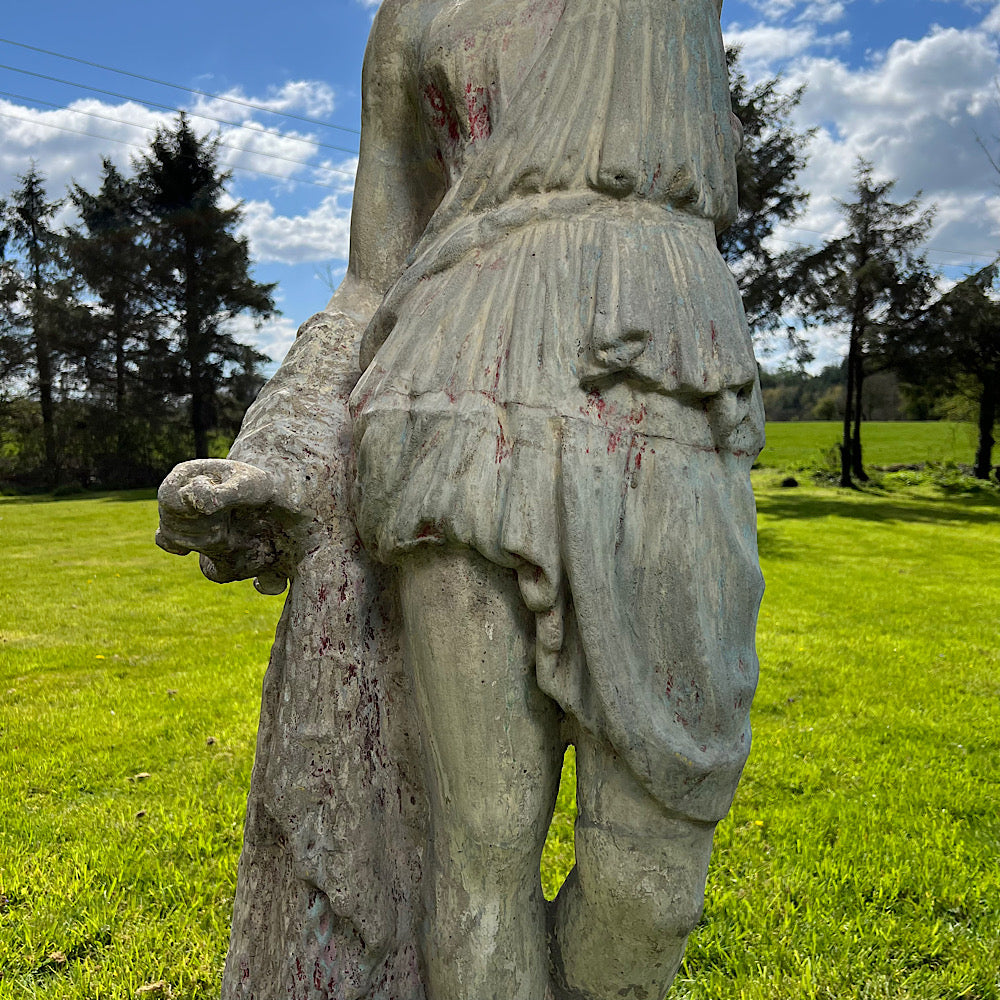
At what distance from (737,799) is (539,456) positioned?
3.45 meters

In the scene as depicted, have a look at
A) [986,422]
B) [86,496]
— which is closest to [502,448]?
[86,496]

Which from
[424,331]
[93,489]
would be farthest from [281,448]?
[93,489]

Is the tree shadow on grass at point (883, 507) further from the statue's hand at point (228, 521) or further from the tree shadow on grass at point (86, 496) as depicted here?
the statue's hand at point (228, 521)

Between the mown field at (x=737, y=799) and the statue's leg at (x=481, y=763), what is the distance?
165 cm

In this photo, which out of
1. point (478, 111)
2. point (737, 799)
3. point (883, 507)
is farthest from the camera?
point (883, 507)

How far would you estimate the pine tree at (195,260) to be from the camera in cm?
2188

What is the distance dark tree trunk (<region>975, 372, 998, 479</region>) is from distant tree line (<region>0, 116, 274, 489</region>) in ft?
57.3

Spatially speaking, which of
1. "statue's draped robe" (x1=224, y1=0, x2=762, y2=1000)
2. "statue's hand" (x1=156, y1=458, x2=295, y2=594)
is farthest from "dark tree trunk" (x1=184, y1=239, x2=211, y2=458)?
"statue's draped robe" (x1=224, y1=0, x2=762, y2=1000)

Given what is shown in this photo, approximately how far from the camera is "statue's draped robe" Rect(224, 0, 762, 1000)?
1362 mm

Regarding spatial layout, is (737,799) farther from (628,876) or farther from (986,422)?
(986,422)

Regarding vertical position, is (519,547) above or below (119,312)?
below

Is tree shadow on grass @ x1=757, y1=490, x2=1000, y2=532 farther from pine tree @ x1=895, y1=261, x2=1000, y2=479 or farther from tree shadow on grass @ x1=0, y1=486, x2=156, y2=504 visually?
tree shadow on grass @ x1=0, y1=486, x2=156, y2=504

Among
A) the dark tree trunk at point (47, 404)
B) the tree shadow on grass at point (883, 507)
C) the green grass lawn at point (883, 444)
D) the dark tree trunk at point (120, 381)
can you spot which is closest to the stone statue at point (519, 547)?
the tree shadow on grass at point (883, 507)

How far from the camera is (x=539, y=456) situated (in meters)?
1.35
